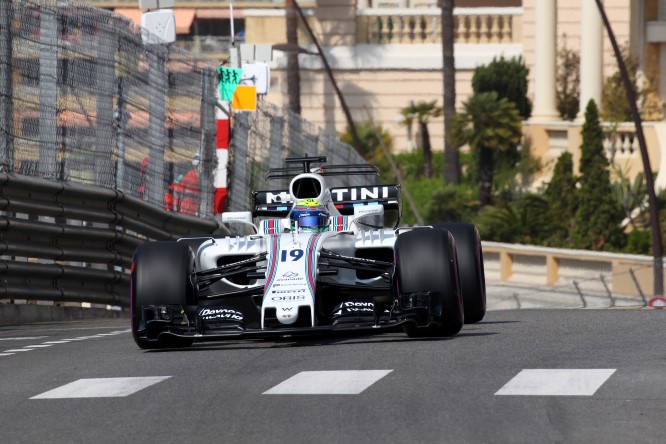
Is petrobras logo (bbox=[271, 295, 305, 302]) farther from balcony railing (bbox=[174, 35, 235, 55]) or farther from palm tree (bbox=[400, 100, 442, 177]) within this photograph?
balcony railing (bbox=[174, 35, 235, 55])

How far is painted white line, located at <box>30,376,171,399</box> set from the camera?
11.1 metres

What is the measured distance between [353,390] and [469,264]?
4.63 metres

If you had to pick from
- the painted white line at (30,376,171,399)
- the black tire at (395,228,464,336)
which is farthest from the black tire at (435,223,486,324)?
the painted white line at (30,376,171,399)

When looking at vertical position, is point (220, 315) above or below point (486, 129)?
below

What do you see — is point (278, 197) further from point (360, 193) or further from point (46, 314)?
point (46, 314)

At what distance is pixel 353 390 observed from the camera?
35.2 feet

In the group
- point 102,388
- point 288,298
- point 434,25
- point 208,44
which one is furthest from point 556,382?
point 208,44

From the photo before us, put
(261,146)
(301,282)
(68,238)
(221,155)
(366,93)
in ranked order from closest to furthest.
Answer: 1. (301,282)
2. (68,238)
3. (221,155)
4. (261,146)
5. (366,93)

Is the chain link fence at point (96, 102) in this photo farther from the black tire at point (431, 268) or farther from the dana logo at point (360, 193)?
the black tire at point (431, 268)

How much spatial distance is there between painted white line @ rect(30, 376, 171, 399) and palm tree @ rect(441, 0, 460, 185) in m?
45.2

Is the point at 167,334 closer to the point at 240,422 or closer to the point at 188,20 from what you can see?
the point at 240,422

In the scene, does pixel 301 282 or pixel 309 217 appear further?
pixel 309 217

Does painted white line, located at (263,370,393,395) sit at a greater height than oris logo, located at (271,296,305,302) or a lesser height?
lesser

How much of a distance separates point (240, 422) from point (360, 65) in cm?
5733
